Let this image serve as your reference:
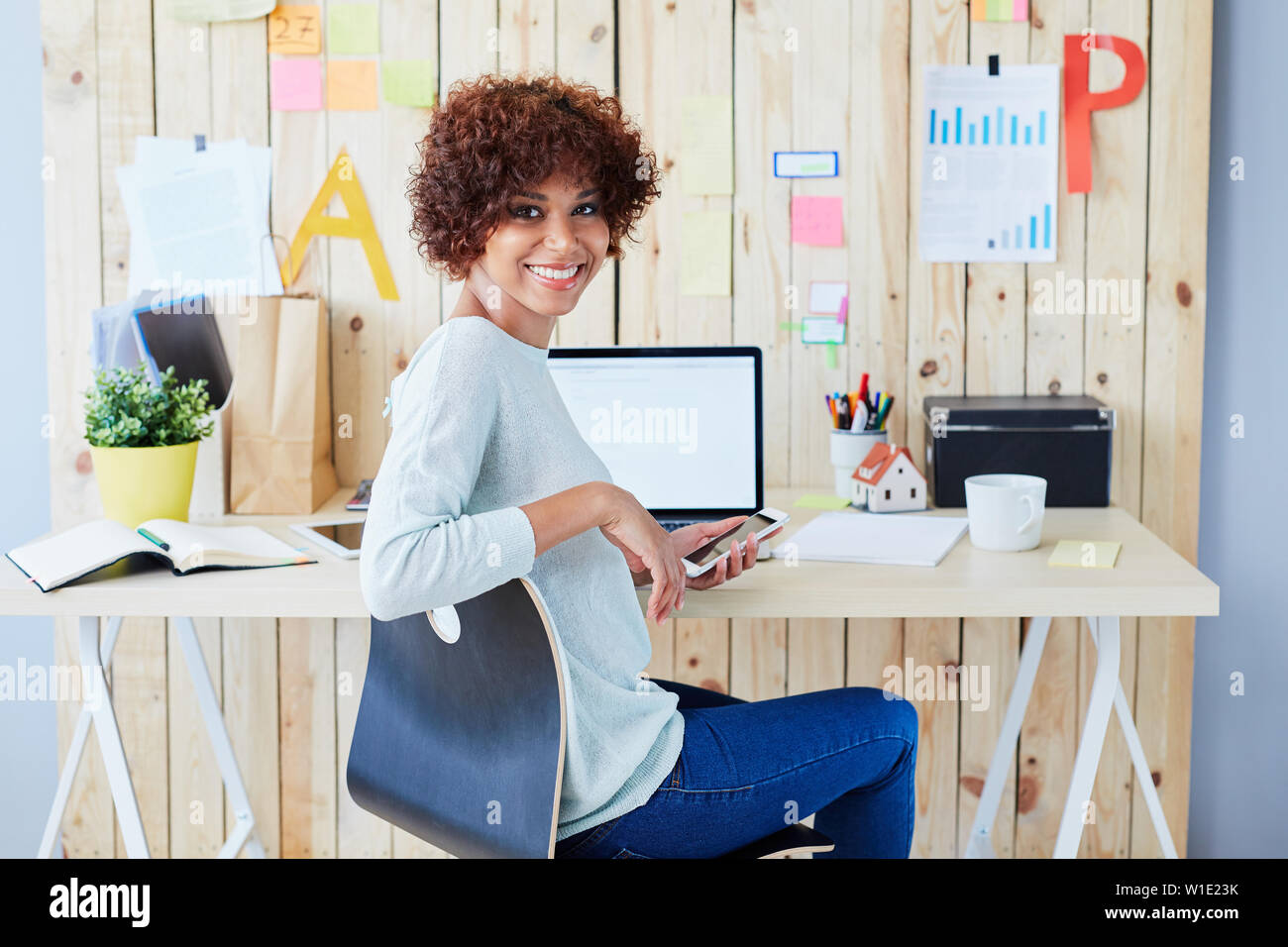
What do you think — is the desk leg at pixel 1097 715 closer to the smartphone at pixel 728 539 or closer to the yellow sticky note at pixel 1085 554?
the yellow sticky note at pixel 1085 554

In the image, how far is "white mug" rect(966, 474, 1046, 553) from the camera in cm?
158

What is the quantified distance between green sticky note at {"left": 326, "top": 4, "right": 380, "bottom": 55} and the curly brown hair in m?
0.81

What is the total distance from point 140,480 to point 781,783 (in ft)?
3.32

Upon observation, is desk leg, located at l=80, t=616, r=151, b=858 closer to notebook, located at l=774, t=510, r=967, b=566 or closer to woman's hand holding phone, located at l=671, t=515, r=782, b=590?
woman's hand holding phone, located at l=671, t=515, r=782, b=590

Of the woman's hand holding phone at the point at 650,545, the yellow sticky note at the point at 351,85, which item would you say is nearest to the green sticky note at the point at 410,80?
the yellow sticky note at the point at 351,85

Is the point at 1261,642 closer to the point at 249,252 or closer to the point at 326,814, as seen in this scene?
the point at 326,814

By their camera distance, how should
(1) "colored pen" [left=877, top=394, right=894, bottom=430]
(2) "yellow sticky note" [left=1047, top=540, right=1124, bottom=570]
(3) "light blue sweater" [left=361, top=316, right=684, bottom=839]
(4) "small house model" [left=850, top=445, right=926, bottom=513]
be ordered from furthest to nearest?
(1) "colored pen" [left=877, top=394, right=894, bottom=430], (4) "small house model" [left=850, top=445, right=926, bottom=513], (2) "yellow sticky note" [left=1047, top=540, right=1124, bottom=570], (3) "light blue sweater" [left=361, top=316, right=684, bottom=839]

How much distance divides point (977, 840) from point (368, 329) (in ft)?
4.42

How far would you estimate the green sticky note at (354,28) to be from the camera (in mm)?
1979

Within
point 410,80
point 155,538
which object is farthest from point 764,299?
point 155,538

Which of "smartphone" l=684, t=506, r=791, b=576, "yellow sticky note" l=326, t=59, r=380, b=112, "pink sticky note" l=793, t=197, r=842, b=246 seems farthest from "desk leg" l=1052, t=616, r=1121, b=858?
"yellow sticky note" l=326, t=59, r=380, b=112

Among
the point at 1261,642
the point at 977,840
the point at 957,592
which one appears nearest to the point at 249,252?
the point at 957,592
